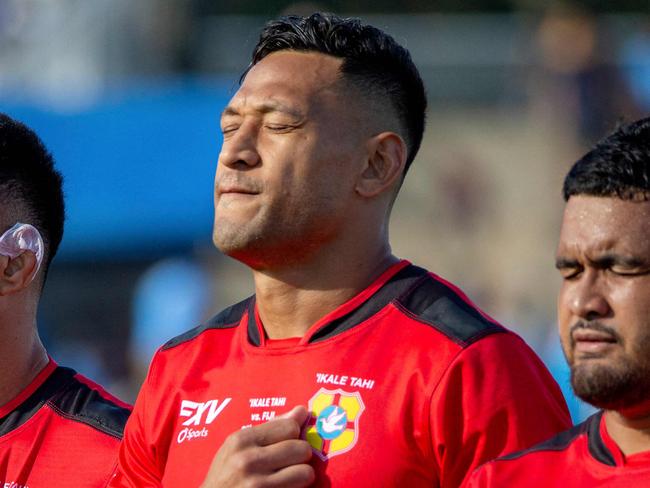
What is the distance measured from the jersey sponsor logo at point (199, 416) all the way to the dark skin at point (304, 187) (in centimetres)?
30

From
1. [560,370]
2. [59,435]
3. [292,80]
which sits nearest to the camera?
[292,80]

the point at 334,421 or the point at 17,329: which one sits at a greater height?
the point at 17,329

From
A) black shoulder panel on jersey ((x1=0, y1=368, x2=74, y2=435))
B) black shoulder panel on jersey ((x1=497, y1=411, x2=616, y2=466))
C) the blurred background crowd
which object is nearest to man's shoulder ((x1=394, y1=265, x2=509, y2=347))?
black shoulder panel on jersey ((x1=497, y1=411, x2=616, y2=466))

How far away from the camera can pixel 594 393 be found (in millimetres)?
3324

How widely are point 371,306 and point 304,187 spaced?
0.42m

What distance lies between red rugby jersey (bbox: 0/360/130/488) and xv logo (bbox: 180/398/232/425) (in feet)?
1.71

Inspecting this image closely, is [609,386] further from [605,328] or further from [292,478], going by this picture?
[292,478]

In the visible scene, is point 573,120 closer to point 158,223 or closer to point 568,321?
point 158,223

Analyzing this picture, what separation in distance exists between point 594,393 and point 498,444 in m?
0.48

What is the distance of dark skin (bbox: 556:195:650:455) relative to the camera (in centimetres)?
333

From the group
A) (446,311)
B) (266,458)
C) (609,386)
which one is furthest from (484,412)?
(266,458)

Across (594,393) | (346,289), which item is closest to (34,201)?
(346,289)

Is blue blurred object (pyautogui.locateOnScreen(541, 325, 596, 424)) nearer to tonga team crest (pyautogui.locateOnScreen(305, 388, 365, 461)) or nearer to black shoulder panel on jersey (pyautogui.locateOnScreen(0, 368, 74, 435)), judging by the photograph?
black shoulder panel on jersey (pyautogui.locateOnScreen(0, 368, 74, 435))

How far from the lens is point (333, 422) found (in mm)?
3875
